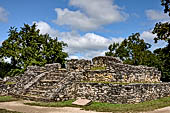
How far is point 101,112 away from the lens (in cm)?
977

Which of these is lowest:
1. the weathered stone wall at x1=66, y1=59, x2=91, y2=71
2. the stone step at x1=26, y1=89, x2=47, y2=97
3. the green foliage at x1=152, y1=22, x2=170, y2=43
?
the stone step at x1=26, y1=89, x2=47, y2=97

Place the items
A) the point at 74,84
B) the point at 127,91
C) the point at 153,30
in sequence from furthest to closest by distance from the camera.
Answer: the point at 153,30 < the point at 74,84 < the point at 127,91

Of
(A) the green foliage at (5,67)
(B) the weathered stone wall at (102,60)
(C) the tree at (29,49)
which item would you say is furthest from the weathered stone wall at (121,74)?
(A) the green foliage at (5,67)

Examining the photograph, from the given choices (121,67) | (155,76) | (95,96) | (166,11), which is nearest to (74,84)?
(95,96)

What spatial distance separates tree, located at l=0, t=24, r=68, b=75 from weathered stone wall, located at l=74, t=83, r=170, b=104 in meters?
16.5

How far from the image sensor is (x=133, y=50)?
41094 mm

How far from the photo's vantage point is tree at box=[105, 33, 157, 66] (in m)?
39.7

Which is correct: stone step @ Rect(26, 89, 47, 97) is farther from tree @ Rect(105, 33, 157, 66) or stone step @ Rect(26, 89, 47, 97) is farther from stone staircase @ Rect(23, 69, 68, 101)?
tree @ Rect(105, 33, 157, 66)

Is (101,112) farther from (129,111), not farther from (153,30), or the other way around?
(153,30)

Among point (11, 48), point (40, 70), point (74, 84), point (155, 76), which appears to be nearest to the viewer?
point (74, 84)

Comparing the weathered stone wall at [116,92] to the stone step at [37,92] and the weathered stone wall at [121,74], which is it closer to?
the weathered stone wall at [121,74]

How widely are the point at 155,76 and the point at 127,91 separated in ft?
18.6

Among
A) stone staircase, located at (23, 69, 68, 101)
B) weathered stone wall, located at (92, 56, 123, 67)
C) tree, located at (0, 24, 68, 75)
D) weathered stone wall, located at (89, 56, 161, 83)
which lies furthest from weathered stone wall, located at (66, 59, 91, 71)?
tree, located at (0, 24, 68, 75)

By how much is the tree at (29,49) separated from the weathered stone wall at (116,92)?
54.2 feet
